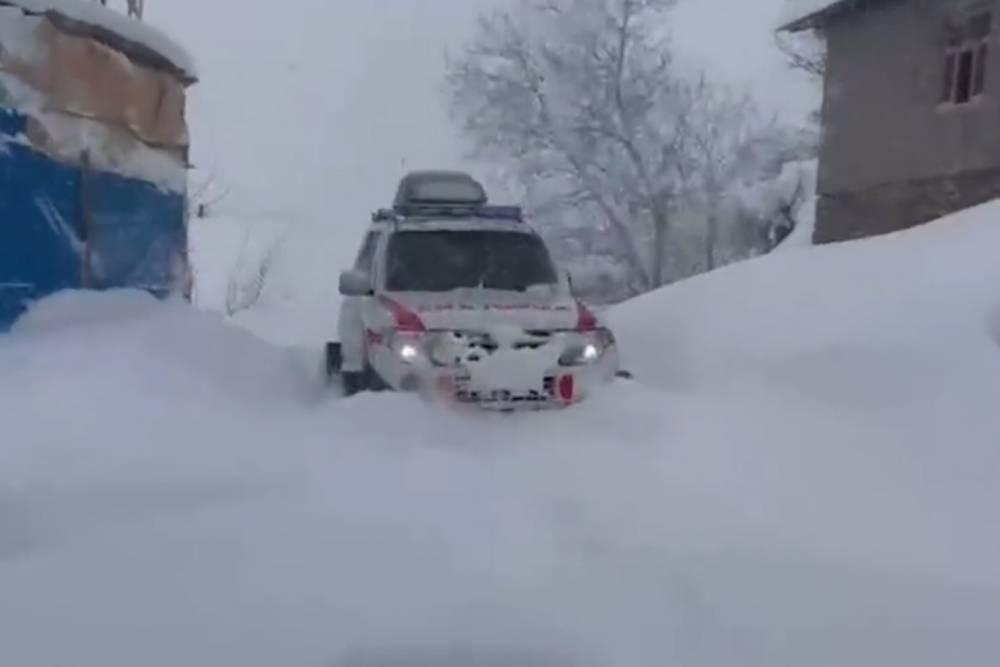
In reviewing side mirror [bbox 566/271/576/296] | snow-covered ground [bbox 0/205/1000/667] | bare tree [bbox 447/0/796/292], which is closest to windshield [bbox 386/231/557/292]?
side mirror [bbox 566/271/576/296]

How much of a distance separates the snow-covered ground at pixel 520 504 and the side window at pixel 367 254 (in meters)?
1.17

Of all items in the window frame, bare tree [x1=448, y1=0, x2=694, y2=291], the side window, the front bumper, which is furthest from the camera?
bare tree [x1=448, y1=0, x2=694, y2=291]

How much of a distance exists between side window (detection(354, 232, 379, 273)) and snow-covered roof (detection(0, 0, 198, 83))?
249 cm

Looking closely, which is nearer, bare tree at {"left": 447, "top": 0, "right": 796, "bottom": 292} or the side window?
the side window

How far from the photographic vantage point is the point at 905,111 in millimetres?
17875

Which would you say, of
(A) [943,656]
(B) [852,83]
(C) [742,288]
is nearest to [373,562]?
(A) [943,656]

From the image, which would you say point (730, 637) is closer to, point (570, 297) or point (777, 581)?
point (777, 581)

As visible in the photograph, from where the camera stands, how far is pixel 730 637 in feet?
13.2

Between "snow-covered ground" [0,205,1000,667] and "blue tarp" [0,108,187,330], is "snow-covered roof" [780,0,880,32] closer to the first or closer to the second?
"snow-covered ground" [0,205,1000,667]

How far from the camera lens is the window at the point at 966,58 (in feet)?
53.9

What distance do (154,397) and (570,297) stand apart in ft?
10.6

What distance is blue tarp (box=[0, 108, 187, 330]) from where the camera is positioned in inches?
311

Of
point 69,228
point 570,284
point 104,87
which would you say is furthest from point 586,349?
point 104,87

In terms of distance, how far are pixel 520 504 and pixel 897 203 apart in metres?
14.4
